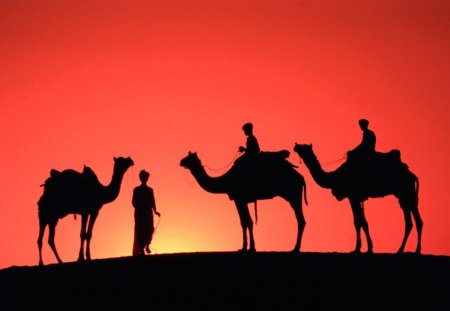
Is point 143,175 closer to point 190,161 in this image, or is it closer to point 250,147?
point 190,161

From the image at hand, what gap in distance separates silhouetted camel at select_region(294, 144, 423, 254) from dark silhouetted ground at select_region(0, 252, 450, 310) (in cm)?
137

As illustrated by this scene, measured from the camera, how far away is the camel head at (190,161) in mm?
29328

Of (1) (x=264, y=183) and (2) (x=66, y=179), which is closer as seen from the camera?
(1) (x=264, y=183)

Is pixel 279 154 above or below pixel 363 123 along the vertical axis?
below

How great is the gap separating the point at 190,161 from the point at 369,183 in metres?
4.55

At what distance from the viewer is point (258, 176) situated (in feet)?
92.0

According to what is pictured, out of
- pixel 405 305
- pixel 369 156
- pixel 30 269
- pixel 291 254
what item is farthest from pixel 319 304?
pixel 30 269

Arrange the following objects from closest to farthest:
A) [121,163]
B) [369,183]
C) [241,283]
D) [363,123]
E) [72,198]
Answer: [241,283] → [363,123] → [369,183] → [72,198] → [121,163]

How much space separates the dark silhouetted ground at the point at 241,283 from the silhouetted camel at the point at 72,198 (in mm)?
1922

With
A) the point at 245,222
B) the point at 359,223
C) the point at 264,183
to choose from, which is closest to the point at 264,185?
the point at 264,183

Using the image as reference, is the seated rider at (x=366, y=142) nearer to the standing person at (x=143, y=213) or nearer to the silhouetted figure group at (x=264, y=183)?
the silhouetted figure group at (x=264, y=183)

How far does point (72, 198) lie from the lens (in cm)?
2905

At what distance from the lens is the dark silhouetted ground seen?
78.4 feet

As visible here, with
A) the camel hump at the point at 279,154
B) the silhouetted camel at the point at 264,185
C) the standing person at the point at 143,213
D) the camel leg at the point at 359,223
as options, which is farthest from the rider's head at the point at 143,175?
the camel leg at the point at 359,223
